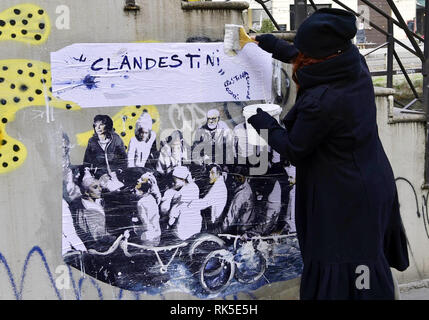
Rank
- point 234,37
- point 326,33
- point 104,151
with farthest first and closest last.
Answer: point 234,37
point 104,151
point 326,33

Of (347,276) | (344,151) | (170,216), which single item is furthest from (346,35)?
(170,216)

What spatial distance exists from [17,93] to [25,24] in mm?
389

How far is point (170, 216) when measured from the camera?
3.55 metres

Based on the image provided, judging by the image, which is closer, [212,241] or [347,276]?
[347,276]

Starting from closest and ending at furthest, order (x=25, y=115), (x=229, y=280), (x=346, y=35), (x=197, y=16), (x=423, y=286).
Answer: (x=346, y=35) < (x=25, y=115) < (x=197, y=16) < (x=229, y=280) < (x=423, y=286)

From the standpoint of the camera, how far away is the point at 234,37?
3500 millimetres

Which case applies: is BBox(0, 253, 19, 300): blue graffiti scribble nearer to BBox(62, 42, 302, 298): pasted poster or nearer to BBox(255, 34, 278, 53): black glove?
BBox(62, 42, 302, 298): pasted poster

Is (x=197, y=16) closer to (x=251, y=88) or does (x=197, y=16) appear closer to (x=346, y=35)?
(x=251, y=88)

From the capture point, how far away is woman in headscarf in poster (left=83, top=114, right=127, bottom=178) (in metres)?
3.35

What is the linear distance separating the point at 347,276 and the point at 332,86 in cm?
100

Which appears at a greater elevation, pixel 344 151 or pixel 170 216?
pixel 344 151

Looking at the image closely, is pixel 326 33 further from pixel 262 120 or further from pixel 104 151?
pixel 104 151

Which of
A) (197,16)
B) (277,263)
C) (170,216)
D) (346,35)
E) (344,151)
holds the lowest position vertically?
(277,263)

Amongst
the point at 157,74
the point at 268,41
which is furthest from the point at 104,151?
the point at 268,41
